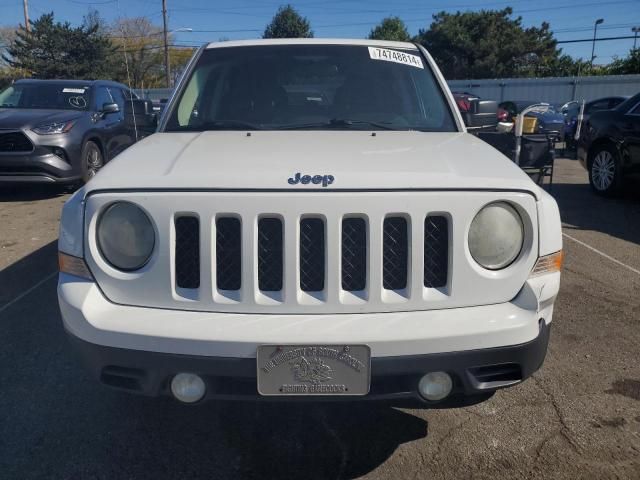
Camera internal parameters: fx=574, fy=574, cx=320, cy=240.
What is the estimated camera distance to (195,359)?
2.01 metres

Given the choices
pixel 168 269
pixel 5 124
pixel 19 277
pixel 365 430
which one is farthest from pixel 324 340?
pixel 5 124

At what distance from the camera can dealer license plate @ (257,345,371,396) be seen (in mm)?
2002

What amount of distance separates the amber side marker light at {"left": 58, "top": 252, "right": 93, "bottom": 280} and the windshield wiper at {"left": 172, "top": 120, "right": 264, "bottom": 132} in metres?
1.30

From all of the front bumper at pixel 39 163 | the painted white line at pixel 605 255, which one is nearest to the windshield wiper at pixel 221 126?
the painted white line at pixel 605 255

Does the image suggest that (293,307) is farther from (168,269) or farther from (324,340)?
(168,269)

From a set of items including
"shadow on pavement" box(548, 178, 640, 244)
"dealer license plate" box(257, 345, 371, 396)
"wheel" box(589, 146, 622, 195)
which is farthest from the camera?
"wheel" box(589, 146, 622, 195)

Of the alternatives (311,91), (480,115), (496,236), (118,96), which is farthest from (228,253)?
(118,96)

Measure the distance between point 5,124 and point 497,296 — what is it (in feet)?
24.9

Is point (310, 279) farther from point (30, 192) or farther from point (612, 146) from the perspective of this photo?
point (30, 192)

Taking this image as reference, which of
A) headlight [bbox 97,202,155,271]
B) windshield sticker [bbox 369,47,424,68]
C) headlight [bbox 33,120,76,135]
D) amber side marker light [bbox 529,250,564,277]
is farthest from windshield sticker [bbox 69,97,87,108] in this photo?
amber side marker light [bbox 529,250,564,277]

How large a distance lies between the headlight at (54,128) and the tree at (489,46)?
156 ft

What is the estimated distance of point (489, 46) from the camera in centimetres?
5031

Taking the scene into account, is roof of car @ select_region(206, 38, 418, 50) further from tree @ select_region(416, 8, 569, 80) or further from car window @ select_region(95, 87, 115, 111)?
tree @ select_region(416, 8, 569, 80)

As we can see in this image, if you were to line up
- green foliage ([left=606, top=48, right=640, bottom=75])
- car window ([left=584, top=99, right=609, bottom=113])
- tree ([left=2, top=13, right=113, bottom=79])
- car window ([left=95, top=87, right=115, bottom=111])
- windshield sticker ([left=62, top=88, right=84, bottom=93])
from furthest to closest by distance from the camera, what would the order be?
tree ([left=2, top=13, right=113, bottom=79]) < green foliage ([left=606, top=48, right=640, bottom=75]) < car window ([left=584, top=99, right=609, bottom=113]) < car window ([left=95, top=87, right=115, bottom=111]) < windshield sticker ([left=62, top=88, right=84, bottom=93])
